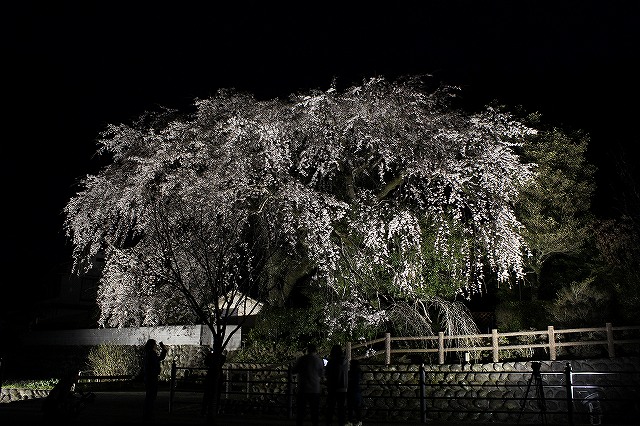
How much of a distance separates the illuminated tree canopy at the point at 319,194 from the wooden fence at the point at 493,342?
1.37 m

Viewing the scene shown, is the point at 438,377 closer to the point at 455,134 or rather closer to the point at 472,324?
the point at 472,324

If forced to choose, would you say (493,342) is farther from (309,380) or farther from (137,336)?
(137,336)

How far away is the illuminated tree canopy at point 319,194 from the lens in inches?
621

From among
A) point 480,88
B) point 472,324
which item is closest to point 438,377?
point 472,324

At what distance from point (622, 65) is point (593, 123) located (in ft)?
14.6

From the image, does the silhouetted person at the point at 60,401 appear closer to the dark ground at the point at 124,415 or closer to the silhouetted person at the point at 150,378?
the dark ground at the point at 124,415

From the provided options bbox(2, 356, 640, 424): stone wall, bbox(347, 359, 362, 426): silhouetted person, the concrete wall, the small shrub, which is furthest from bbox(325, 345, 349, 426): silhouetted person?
the small shrub

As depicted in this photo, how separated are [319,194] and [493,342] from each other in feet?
20.2

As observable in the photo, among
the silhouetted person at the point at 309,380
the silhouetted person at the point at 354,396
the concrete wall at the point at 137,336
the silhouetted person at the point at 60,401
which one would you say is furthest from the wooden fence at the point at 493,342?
the silhouetted person at the point at 60,401

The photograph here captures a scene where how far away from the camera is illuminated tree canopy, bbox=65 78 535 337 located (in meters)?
15.8

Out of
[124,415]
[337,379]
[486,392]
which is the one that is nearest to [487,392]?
[486,392]

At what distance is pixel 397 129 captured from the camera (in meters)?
16.6

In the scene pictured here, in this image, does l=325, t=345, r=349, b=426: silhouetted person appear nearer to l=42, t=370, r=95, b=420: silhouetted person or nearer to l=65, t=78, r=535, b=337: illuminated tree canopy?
l=42, t=370, r=95, b=420: silhouetted person

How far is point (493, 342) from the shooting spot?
16.4 meters
